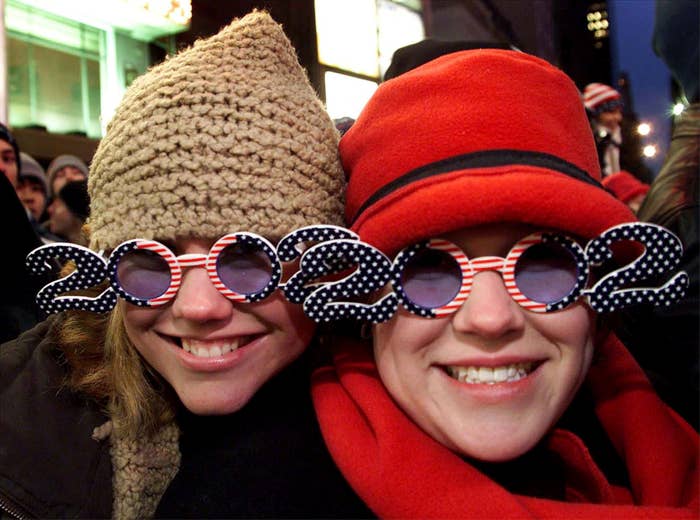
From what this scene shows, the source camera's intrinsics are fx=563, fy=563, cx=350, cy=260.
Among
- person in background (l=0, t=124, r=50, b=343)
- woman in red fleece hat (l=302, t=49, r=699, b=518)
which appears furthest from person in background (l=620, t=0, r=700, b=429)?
person in background (l=0, t=124, r=50, b=343)

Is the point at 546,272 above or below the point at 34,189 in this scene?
below

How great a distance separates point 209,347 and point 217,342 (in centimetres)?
2

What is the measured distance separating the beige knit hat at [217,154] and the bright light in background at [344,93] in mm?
92

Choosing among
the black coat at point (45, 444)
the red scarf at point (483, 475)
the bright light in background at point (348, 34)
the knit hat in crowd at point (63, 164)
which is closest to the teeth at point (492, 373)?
the red scarf at point (483, 475)

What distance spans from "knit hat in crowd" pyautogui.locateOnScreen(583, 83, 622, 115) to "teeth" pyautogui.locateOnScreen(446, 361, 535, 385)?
106 cm

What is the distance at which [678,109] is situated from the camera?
1.32 metres

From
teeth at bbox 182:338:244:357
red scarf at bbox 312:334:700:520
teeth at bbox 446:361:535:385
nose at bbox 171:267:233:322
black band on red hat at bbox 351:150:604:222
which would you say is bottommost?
red scarf at bbox 312:334:700:520

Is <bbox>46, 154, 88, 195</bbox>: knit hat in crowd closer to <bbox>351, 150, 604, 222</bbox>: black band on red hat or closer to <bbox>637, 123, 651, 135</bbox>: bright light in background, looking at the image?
<bbox>351, 150, 604, 222</bbox>: black band on red hat

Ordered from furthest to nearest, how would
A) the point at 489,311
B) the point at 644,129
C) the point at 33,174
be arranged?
the point at 33,174
the point at 644,129
the point at 489,311

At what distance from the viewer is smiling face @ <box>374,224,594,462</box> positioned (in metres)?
0.97

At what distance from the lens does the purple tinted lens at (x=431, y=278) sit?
971 millimetres

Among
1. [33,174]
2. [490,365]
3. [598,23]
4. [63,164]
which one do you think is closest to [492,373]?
[490,365]

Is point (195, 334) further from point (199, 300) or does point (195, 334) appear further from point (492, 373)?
point (492, 373)

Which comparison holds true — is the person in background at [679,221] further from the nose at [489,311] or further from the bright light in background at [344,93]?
the bright light in background at [344,93]
